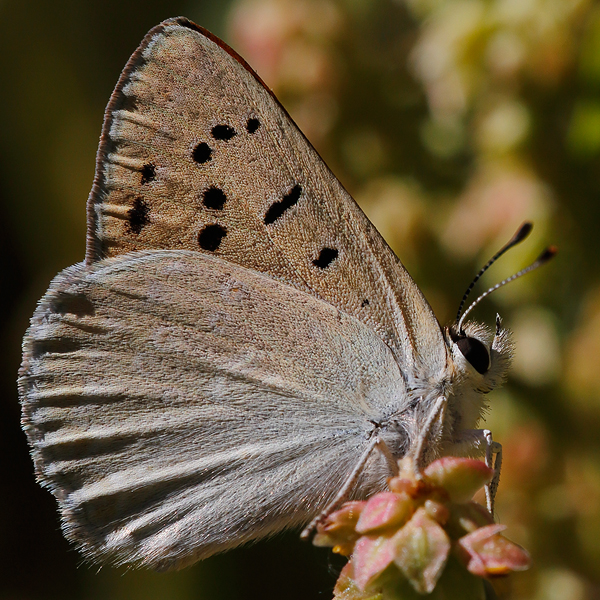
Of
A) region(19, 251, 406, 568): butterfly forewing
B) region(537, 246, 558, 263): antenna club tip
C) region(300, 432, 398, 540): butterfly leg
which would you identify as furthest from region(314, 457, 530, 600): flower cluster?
region(537, 246, 558, 263): antenna club tip

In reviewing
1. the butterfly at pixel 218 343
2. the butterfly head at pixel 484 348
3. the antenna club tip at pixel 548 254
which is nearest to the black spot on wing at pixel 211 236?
the butterfly at pixel 218 343

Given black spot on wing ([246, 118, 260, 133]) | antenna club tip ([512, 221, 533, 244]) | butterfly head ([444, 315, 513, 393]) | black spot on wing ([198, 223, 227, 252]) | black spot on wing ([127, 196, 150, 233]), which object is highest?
black spot on wing ([246, 118, 260, 133])

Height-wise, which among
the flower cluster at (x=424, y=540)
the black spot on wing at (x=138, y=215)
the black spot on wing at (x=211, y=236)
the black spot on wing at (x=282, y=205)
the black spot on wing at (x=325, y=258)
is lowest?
the flower cluster at (x=424, y=540)

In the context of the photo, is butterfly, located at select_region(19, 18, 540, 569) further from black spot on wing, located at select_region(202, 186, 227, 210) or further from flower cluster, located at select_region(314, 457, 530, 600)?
flower cluster, located at select_region(314, 457, 530, 600)

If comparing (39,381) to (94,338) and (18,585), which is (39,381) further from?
(18,585)

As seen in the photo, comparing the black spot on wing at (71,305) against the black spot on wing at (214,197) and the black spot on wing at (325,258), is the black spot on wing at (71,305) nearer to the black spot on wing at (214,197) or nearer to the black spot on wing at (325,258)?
the black spot on wing at (214,197)

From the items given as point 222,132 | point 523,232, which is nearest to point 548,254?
point 523,232

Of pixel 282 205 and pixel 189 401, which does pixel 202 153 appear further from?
pixel 189 401
